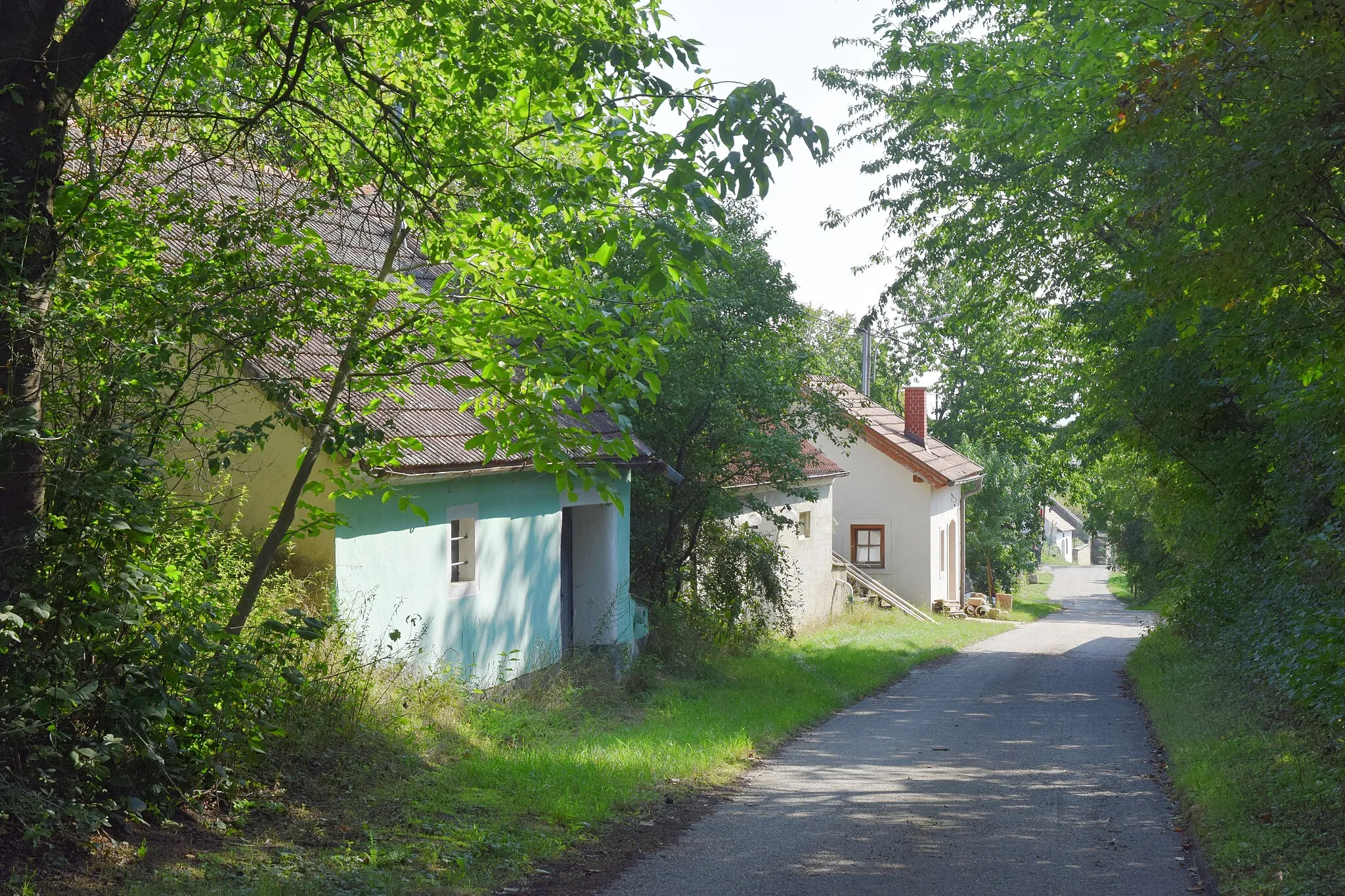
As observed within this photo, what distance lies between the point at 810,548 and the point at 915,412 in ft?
39.8

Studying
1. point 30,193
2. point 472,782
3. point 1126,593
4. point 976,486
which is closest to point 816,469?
point 976,486

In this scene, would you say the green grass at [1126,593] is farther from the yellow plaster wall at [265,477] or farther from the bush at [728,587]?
the yellow plaster wall at [265,477]

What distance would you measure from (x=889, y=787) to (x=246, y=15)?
24.9ft

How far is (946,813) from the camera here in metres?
8.22

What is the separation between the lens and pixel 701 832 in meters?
7.51

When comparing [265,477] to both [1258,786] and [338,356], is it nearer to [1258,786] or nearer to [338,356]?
[338,356]

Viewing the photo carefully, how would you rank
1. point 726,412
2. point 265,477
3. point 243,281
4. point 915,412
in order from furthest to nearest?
point 915,412 → point 726,412 → point 265,477 → point 243,281

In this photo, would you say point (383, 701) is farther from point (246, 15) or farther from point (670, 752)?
point (246, 15)

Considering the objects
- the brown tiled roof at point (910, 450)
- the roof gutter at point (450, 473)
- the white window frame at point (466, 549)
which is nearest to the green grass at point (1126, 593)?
the brown tiled roof at point (910, 450)

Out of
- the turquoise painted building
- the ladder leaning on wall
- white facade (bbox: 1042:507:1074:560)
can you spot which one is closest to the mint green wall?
the turquoise painted building

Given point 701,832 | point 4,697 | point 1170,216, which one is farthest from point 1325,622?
point 4,697

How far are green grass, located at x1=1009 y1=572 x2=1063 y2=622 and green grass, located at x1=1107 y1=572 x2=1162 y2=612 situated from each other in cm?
315

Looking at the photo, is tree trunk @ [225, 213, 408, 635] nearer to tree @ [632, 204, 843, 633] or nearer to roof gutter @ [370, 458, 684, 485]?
roof gutter @ [370, 458, 684, 485]

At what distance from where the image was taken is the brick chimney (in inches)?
1453
